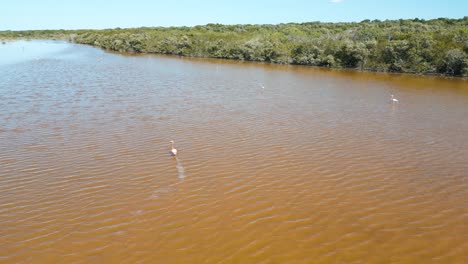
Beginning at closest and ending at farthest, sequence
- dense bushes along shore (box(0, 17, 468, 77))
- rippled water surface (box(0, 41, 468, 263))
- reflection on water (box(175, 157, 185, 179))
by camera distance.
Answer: rippled water surface (box(0, 41, 468, 263)), reflection on water (box(175, 157, 185, 179)), dense bushes along shore (box(0, 17, 468, 77))

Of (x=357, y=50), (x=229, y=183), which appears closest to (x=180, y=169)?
(x=229, y=183)

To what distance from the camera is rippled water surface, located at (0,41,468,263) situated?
21.6 feet

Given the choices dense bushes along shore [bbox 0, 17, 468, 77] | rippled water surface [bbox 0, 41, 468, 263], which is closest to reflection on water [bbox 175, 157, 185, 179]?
rippled water surface [bbox 0, 41, 468, 263]

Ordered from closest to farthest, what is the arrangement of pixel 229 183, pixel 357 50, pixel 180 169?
1. pixel 229 183
2. pixel 180 169
3. pixel 357 50

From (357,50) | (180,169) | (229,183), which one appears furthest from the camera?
(357,50)

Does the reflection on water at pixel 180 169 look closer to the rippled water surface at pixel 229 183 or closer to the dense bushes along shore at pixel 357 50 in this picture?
the rippled water surface at pixel 229 183

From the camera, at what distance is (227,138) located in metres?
12.9

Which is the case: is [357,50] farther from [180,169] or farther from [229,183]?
[229,183]

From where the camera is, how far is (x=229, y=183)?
9180mm

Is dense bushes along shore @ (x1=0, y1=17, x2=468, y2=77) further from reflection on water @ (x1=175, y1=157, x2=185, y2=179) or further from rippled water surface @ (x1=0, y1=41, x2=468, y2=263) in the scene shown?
reflection on water @ (x1=175, y1=157, x2=185, y2=179)

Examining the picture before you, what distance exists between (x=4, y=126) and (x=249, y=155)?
961 centimetres

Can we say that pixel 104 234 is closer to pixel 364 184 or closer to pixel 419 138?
pixel 364 184

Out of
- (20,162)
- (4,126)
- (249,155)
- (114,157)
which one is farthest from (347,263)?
(4,126)

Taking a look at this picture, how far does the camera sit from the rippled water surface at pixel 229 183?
658cm
